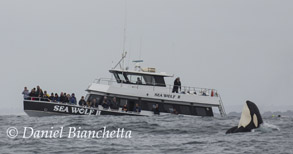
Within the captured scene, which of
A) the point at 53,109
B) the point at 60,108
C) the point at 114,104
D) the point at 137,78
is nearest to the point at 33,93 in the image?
the point at 53,109

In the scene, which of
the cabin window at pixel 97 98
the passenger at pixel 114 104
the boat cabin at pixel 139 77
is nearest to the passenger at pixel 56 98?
the cabin window at pixel 97 98

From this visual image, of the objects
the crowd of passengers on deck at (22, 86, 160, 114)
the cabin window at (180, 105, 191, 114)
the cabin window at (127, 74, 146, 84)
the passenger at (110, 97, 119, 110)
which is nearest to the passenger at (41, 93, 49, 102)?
the crowd of passengers on deck at (22, 86, 160, 114)

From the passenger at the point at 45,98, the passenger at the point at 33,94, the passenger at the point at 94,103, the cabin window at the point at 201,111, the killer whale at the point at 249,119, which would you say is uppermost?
the passenger at the point at 33,94

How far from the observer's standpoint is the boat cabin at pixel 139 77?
112 feet

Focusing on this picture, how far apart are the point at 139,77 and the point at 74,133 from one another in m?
13.5

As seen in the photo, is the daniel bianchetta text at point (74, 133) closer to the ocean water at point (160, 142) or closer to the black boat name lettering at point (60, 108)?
the ocean water at point (160, 142)

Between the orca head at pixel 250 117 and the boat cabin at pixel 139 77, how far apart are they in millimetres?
13439

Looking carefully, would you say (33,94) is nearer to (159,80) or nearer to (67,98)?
(67,98)

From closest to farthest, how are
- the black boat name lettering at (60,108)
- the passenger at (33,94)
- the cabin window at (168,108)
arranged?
the black boat name lettering at (60,108) → the passenger at (33,94) → the cabin window at (168,108)

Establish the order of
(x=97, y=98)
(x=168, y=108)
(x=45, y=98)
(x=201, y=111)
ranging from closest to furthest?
1. (x=45, y=98)
2. (x=97, y=98)
3. (x=168, y=108)
4. (x=201, y=111)

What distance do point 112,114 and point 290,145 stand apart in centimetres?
1612

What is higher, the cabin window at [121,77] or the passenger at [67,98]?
the cabin window at [121,77]

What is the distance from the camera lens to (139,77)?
1348 inches

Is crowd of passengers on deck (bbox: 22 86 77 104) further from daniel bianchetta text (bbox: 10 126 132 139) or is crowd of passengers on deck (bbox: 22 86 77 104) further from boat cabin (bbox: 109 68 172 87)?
daniel bianchetta text (bbox: 10 126 132 139)
